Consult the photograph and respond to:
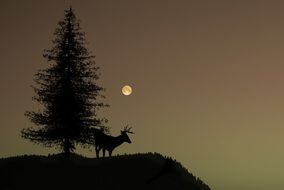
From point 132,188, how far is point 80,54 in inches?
575

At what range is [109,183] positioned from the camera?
3753 centimetres

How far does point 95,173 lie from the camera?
128 feet

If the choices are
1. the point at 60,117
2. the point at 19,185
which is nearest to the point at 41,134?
the point at 60,117

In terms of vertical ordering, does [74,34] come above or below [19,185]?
above

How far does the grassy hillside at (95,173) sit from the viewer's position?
37.3 meters

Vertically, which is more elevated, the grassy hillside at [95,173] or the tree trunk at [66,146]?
the tree trunk at [66,146]

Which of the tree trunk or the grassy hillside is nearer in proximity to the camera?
the grassy hillside

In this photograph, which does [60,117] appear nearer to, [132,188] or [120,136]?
[120,136]

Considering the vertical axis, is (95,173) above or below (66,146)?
below

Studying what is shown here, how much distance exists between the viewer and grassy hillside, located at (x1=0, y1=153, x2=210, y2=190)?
3734 centimetres

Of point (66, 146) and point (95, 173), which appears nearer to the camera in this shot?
point (95, 173)

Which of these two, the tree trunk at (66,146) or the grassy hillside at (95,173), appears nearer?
the grassy hillside at (95,173)

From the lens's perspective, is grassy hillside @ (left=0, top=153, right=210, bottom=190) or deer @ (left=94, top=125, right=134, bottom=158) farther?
deer @ (left=94, top=125, right=134, bottom=158)

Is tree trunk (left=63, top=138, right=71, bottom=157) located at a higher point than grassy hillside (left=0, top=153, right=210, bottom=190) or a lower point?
higher
